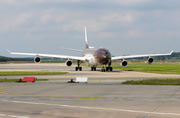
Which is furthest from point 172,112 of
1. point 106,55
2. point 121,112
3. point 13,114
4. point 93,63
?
point 93,63

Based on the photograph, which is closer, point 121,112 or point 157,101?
point 121,112

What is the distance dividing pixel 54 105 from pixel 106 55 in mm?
48335

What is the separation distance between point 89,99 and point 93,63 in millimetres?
49713

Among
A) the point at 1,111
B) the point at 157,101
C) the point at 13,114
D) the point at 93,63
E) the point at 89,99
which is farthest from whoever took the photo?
the point at 93,63

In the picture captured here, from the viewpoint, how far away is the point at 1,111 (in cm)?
1577

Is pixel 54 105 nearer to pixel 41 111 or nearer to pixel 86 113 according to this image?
pixel 41 111

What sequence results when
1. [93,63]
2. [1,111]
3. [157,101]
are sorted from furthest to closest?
[93,63]
[157,101]
[1,111]

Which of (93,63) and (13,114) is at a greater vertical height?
(93,63)

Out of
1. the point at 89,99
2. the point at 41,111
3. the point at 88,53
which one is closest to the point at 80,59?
the point at 88,53

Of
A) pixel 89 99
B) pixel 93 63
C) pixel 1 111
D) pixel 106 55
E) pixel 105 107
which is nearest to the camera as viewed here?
pixel 1 111

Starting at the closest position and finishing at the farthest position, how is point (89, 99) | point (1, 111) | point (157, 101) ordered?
point (1, 111), point (157, 101), point (89, 99)

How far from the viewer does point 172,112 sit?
15.3m

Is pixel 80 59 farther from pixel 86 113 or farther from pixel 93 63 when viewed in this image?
pixel 86 113

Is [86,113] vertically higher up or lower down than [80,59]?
lower down
